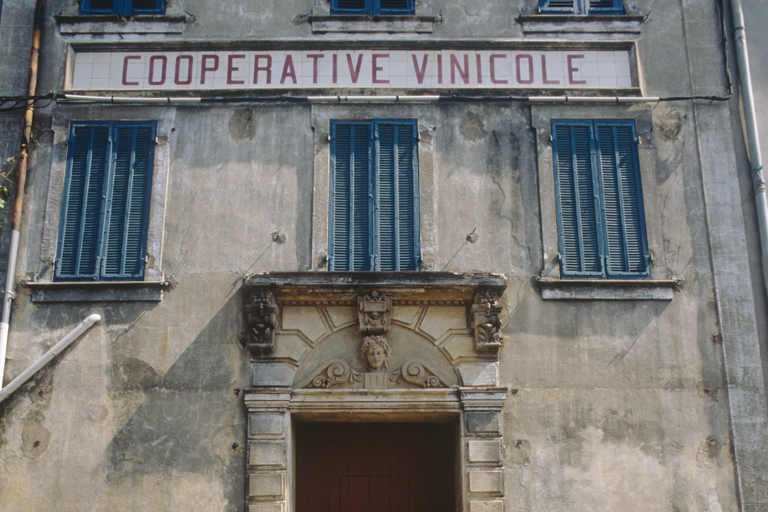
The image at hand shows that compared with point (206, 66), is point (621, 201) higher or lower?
lower

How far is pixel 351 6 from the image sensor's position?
11.0 m

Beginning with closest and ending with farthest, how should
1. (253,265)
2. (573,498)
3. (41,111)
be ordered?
(573,498)
(253,265)
(41,111)

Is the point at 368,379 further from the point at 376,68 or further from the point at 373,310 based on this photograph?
the point at 376,68

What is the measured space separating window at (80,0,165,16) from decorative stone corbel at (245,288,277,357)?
4207 millimetres

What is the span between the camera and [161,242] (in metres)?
9.95

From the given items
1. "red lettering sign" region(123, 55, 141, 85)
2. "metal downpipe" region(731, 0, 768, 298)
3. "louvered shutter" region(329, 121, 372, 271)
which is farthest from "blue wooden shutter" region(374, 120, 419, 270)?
"metal downpipe" region(731, 0, 768, 298)

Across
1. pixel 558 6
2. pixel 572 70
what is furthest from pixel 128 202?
pixel 558 6

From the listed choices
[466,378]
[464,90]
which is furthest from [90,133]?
[466,378]

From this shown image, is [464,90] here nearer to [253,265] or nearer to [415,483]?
[253,265]

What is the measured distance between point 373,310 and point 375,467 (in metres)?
2.01

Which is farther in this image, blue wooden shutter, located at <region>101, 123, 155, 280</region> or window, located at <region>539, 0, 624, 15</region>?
window, located at <region>539, 0, 624, 15</region>

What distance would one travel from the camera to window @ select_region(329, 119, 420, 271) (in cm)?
995

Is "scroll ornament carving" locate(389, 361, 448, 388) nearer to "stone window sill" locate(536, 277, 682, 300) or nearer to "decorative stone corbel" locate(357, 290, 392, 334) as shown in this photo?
"decorative stone corbel" locate(357, 290, 392, 334)

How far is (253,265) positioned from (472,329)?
2.65 meters
